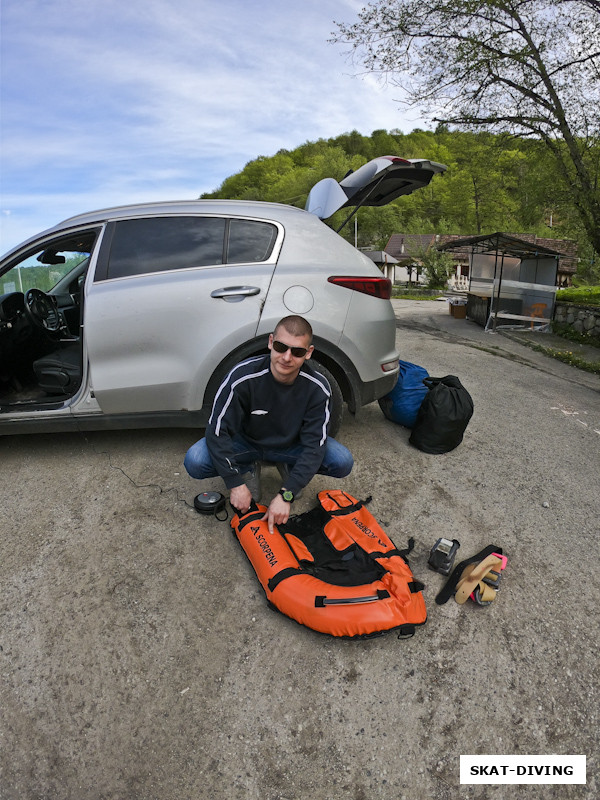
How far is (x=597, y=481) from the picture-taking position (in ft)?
12.3

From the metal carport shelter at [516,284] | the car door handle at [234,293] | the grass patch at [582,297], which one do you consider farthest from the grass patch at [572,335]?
Answer: the car door handle at [234,293]

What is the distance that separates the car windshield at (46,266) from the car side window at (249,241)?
3.61 feet

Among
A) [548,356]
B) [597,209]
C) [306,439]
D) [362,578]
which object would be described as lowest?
[548,356]

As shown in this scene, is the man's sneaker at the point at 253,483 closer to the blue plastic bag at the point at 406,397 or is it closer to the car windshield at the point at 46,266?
the blue plastic bag at the point at 406,397

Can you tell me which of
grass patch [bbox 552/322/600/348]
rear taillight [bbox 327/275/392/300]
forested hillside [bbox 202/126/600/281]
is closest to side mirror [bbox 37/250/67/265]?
forested hillside [bbox 202/126/600/281]

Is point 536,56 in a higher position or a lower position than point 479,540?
higher

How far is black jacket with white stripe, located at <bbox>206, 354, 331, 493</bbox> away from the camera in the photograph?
9.03 feet

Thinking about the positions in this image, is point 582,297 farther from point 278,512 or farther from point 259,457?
point 278,512

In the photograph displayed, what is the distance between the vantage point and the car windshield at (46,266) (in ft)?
12.2

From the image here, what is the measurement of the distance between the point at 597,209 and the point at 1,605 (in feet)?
41.5

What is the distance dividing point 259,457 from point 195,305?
1.13m

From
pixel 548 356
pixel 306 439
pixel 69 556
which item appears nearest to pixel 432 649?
pixel 306 439

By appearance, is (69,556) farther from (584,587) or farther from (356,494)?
(584,587)

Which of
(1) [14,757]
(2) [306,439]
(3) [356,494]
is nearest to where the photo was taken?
(1) [14,757]
